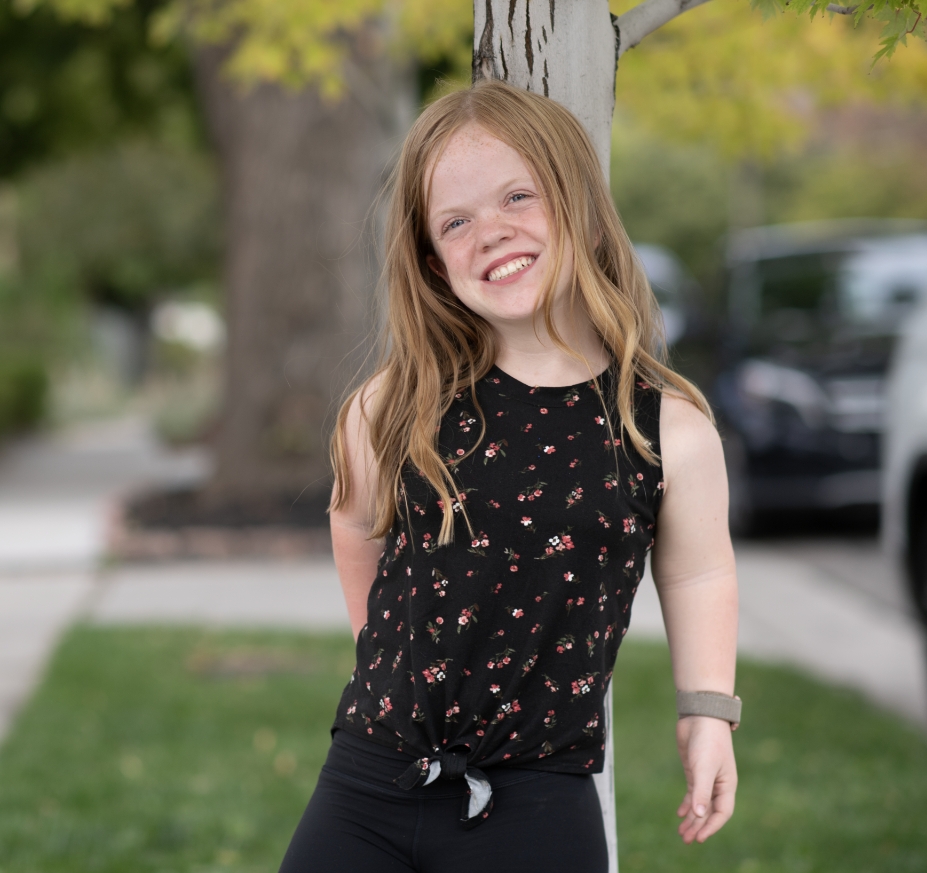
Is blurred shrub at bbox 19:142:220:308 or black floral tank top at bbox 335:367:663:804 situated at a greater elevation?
blurred shrub at bbox 19:142:220:308

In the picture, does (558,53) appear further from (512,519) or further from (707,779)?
(707,779)

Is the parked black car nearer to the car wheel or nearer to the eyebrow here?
the car wheel

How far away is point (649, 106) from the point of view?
299 inches

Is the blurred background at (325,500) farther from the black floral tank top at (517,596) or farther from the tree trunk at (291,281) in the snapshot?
the black floral tank top at (517,596)

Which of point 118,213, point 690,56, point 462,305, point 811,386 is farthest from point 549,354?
point 118,213

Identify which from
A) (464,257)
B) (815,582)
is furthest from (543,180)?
(815,582)

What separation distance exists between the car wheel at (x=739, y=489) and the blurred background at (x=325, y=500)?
0.09 feet

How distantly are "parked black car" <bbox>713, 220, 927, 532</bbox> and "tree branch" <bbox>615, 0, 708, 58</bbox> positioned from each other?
5.62m

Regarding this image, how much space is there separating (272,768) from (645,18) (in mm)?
2970

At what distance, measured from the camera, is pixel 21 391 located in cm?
2006

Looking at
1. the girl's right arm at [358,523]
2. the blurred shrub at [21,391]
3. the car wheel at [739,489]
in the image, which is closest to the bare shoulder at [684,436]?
the girl's right arm at [358,523]

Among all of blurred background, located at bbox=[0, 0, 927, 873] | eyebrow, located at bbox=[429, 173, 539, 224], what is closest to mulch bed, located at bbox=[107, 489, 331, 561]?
blurred background, located at bbox=[0, 0, 927, 873]

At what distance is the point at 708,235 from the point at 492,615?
1931 inches

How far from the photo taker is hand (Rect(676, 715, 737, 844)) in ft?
6.31
